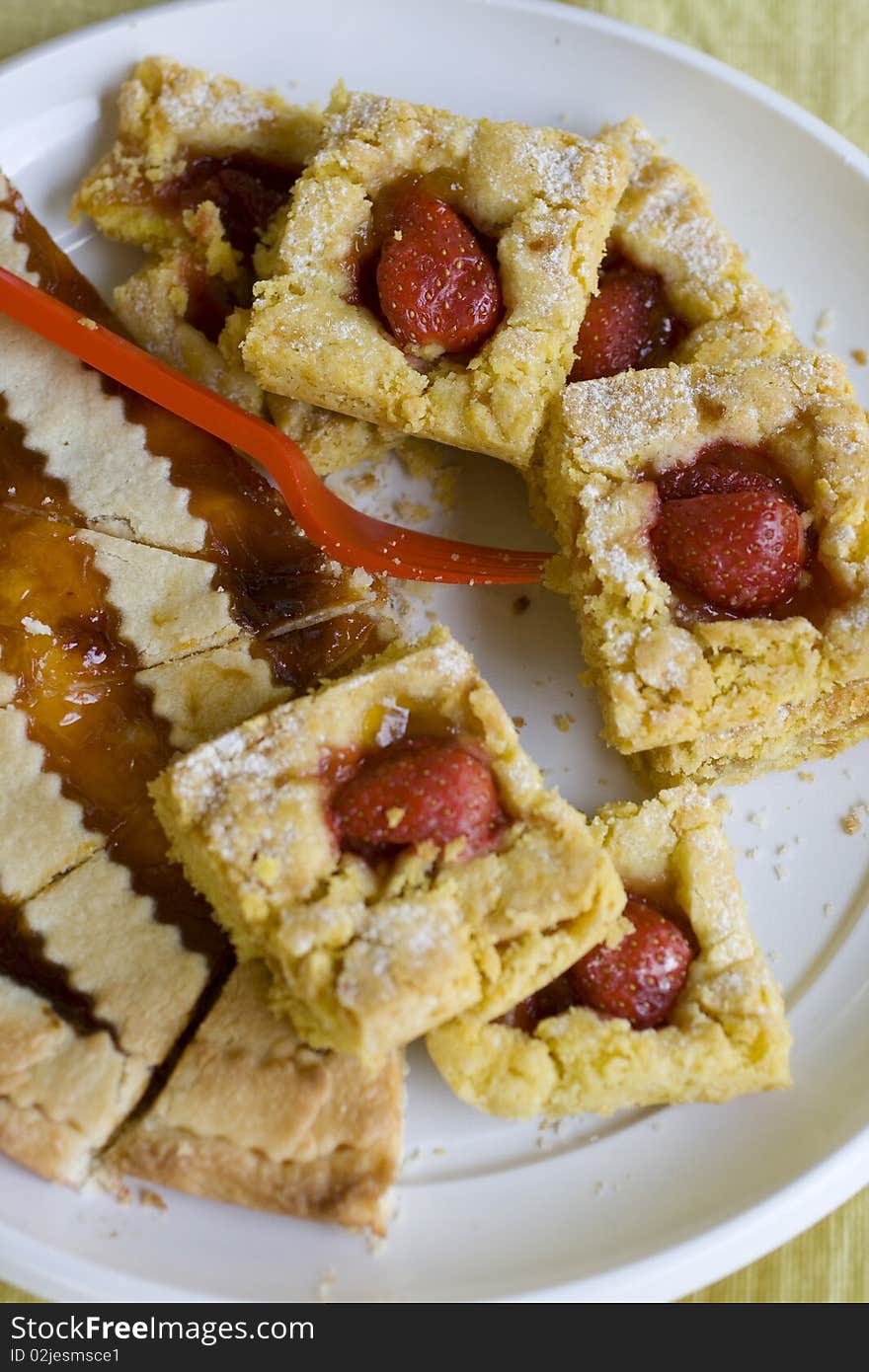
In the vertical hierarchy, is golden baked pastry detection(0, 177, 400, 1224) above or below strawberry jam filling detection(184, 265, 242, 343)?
below

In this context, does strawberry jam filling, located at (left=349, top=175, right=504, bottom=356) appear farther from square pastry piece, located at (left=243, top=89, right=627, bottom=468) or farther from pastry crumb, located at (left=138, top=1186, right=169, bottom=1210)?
pastry crumb, located at (left=138, top=1186, right=169, bottom=1210)

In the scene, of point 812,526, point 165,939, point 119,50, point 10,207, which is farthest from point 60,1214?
point 119,50

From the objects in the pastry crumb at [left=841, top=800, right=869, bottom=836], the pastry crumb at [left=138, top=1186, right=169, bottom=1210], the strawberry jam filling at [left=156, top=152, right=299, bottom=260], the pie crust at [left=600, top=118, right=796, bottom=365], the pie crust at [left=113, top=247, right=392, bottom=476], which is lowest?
the pastry crumb at [left=138, top=1186, right=169, bottom=1210]

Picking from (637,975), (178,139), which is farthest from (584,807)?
(178,139)

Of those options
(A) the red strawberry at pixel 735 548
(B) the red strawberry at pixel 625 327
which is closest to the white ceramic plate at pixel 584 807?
(B) the red strawberry at pixel 625 327

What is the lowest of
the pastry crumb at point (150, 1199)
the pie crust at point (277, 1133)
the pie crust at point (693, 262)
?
the pastry crumb at point (150, 1199)

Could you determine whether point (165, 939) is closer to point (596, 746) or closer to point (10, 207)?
point (596, 746)

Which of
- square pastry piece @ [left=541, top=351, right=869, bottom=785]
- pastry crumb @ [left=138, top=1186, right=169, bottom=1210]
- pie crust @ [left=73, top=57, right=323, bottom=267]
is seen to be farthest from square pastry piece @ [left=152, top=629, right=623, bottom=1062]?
pie crust @ [left=73, top=57, right=323, bottom=267]

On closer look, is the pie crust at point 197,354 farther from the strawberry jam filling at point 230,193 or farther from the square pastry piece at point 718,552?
the square pastry piece at point 718,552
